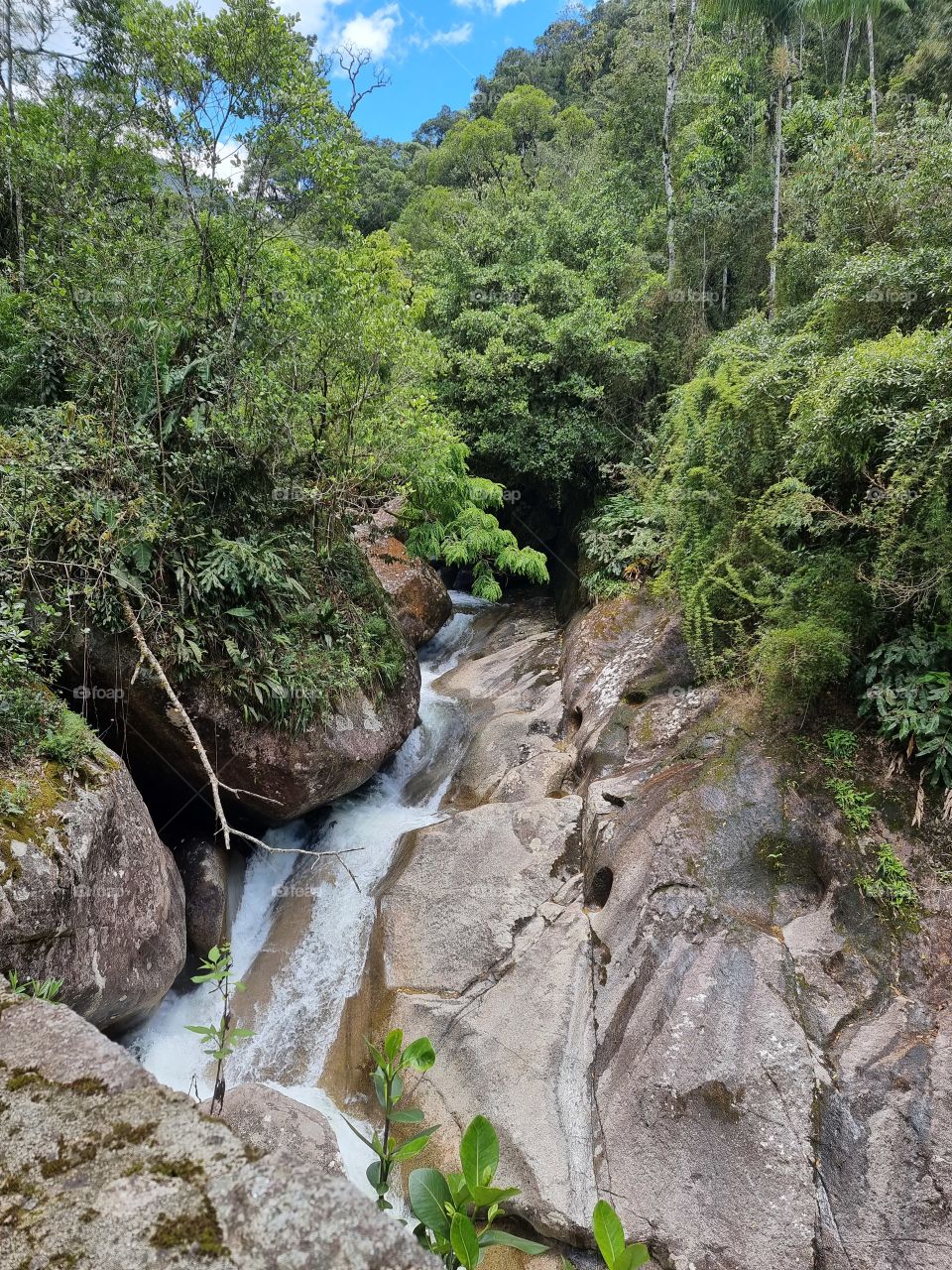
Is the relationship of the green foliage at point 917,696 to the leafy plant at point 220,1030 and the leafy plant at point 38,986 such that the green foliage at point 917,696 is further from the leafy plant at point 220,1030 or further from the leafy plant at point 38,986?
the leafy plant at point 38,986

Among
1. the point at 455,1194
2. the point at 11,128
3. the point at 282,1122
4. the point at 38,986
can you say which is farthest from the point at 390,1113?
the point at 11,128

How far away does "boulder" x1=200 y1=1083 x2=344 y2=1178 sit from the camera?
497 cm

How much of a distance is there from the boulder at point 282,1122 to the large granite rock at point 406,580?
7.91m

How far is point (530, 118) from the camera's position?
28.9 m

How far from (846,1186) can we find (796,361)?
737cm

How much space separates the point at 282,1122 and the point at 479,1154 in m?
4.15

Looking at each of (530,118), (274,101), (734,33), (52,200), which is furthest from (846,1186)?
(530,118)

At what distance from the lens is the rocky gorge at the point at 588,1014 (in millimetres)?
1980

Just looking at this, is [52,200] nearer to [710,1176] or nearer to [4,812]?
[4,812]

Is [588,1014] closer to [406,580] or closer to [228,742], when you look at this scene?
[228,742]

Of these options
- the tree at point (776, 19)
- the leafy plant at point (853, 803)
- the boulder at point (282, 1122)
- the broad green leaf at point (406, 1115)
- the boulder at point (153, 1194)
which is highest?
the tree at point (776, 19)

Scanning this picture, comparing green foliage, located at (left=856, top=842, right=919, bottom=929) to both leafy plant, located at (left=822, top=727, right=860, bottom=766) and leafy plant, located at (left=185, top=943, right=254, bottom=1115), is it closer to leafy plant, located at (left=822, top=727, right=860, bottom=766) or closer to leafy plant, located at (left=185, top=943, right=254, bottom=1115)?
leafy plant, located at (left=822, top=727, right=860, bottom=766)

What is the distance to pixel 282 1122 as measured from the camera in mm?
5129

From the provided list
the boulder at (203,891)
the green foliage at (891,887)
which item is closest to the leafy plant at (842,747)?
the green foliage at (891,887)
